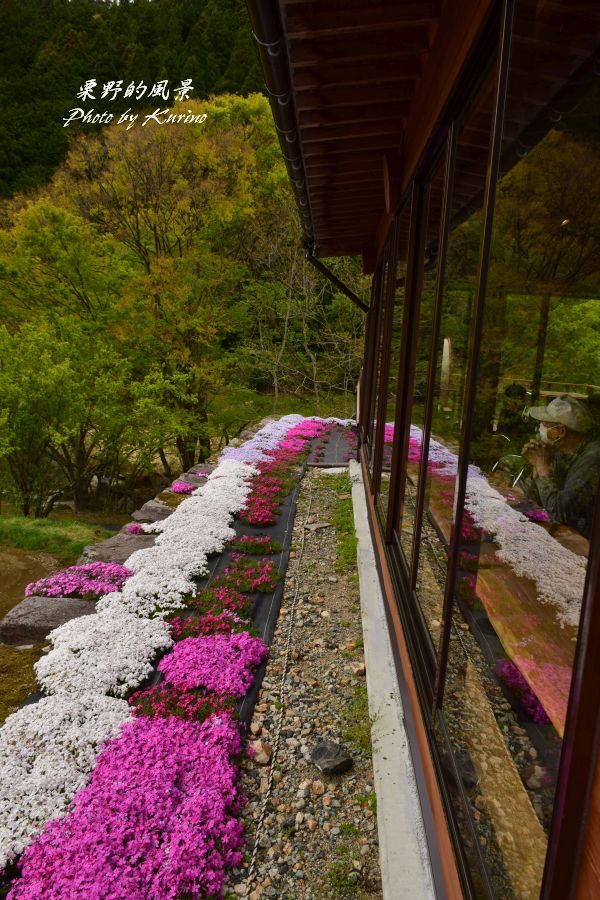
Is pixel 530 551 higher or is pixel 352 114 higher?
pixel 352 114

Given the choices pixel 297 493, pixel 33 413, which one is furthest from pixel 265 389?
pixel 297 493

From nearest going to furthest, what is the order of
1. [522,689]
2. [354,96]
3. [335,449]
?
[522,689], [354,96], [335,449]

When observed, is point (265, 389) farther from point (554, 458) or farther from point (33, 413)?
point (554, 458)

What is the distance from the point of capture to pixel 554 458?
1.07m

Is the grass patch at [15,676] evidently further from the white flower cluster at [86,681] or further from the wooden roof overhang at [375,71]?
the wooden roof overhang at [375,71]

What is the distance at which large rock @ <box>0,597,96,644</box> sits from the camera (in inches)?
191

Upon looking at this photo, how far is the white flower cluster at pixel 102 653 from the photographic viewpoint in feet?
13.2

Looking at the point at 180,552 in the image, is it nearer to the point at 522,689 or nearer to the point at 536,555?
the point at 522,689

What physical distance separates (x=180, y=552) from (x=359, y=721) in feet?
10.6

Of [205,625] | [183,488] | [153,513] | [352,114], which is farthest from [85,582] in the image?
[352,114]

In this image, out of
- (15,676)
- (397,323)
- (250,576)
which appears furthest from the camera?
(250,576)

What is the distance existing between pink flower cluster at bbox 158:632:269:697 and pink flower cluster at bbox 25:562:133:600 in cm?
139

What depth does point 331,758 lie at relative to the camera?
3.47 m

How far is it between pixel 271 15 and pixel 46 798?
3912 millimetres
